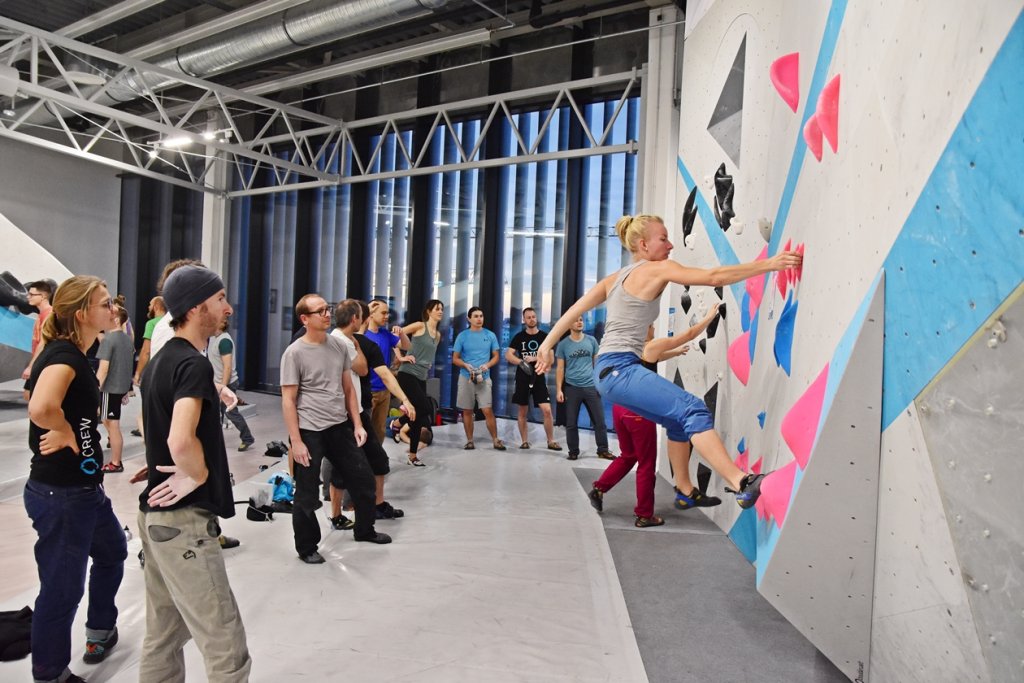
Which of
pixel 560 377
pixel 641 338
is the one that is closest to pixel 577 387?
pixel 560 377

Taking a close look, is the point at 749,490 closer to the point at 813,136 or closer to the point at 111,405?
the point at 813,136

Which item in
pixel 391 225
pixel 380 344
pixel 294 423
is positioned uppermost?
pixel 391 225

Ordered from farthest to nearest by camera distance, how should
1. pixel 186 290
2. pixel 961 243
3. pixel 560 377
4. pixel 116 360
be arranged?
pixel 560 377
pixel 116 360
pixel 186 290
pixel 961 243

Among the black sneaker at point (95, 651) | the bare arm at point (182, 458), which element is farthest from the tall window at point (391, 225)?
the bare arm at point (182, 458)

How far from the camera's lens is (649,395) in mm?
3244

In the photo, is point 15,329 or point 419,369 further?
point 15,329

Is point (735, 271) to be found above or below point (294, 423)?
above

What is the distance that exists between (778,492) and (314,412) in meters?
2.16

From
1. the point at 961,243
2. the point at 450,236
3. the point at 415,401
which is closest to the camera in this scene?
the point at 961,243

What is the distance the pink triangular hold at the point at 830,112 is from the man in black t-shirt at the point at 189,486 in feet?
7.22

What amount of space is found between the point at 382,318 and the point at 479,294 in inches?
139

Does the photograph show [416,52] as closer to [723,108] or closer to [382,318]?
[382,318]

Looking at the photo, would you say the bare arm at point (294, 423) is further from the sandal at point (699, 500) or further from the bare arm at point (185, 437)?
the sandal at point (699, 500)

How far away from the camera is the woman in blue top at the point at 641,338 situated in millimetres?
3094
